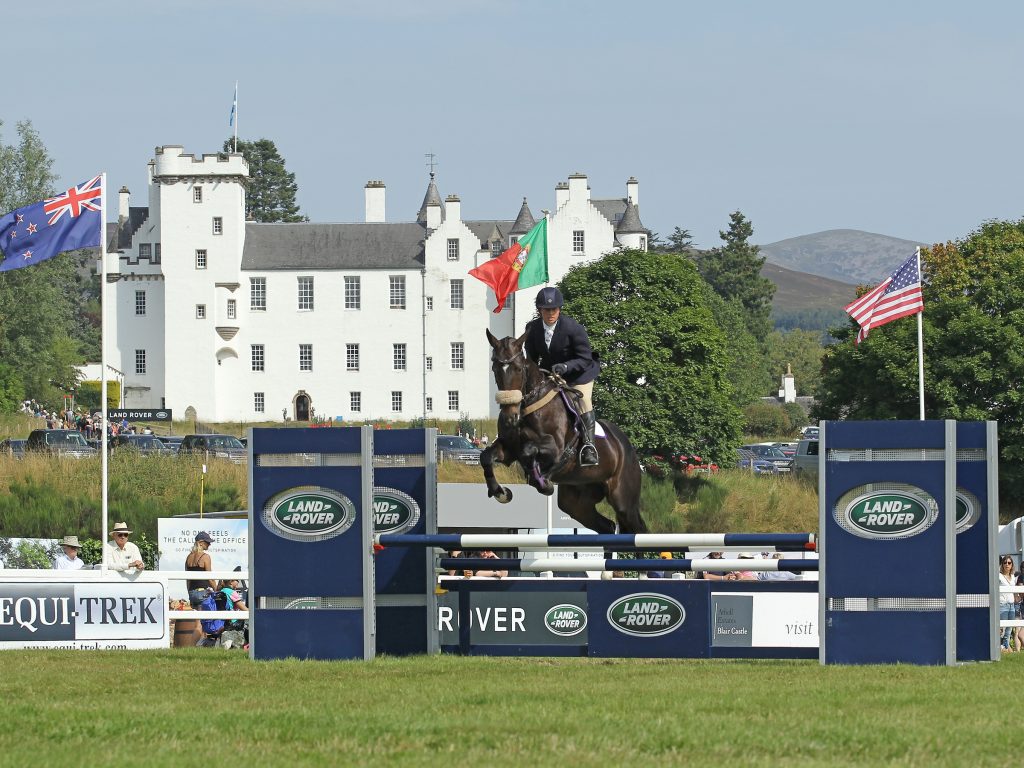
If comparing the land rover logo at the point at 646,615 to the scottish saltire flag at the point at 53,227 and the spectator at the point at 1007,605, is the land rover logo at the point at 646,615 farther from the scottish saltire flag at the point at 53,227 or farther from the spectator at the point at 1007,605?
the scottish saltire flag at the point at 53,227

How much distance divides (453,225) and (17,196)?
30482 mm

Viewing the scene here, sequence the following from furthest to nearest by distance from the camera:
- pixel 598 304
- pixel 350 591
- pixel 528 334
Result: pixel 598 304 → pixel 528 334 → pixel 350 591

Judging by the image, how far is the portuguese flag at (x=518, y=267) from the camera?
127 ft

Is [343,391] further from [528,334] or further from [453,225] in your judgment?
[528,334]

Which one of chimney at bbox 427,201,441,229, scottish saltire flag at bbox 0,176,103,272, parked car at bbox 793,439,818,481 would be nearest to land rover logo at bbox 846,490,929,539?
scottish saltire flag at bbox 0,176,103,272

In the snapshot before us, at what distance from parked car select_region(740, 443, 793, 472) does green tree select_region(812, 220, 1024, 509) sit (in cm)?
1103

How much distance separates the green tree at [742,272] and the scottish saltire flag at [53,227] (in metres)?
104

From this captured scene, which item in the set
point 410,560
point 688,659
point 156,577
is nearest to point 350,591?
point 410,560

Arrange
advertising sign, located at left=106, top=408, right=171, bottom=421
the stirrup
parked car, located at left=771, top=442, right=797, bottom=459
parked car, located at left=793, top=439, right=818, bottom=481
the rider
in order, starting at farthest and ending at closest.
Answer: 1. advertising sign, located at left=106, top=408, right=171, bottom=421
2. parked car, located at left=771, top=442, right=797, bottom=459
3. parked car, located at left=793, top=439, right=818, bottom=481
4. the rider
5. the stirrup

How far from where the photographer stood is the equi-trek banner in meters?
Result: 15.5

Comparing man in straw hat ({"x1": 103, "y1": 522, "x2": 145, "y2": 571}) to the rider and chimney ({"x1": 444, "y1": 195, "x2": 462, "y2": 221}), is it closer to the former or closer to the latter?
the rider

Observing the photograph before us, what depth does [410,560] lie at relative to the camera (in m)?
12.9

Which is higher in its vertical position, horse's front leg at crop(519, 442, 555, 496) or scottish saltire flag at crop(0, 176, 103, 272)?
scottish saltire flag at crop(0, 176, 103, 272)

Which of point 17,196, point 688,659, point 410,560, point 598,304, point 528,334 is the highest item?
point 17,196
